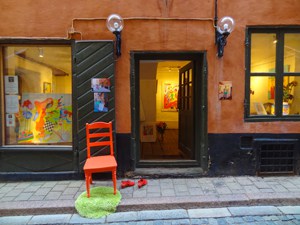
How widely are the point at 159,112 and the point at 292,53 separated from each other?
24.7 feet

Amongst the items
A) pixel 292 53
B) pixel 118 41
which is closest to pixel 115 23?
pixel 118 41

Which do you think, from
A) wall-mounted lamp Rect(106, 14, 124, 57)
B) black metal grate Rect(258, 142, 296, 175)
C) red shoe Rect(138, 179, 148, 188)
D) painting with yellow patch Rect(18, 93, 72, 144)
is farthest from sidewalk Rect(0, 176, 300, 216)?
wall-mounted lamp Rect(106, 14, 124, 57)

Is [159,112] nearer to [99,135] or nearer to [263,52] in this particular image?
[263,52]

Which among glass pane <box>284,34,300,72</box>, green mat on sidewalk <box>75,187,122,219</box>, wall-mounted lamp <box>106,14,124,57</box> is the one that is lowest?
green mat on sidewalk <box>75,187,122,219</box>

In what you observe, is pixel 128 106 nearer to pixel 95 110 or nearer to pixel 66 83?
pixel 95 110

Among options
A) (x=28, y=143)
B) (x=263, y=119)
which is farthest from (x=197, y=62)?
(x=28, y=143)

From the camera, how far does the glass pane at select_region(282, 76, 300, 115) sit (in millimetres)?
5328

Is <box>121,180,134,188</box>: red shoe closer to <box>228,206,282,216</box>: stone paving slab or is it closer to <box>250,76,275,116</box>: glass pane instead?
<box>228,206,282,216</box>: stone paving slab

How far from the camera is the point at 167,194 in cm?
445

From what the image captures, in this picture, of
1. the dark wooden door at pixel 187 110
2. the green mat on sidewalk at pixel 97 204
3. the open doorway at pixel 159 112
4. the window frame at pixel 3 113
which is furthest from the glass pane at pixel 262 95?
the window frame at pixel 3 113

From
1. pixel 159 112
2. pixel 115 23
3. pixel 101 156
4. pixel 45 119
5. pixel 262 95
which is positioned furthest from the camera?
pixel 159 112

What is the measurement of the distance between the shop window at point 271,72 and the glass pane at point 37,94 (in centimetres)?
355

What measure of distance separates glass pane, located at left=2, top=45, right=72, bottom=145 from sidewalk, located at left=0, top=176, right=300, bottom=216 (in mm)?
945

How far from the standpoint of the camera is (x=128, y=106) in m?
5.12
